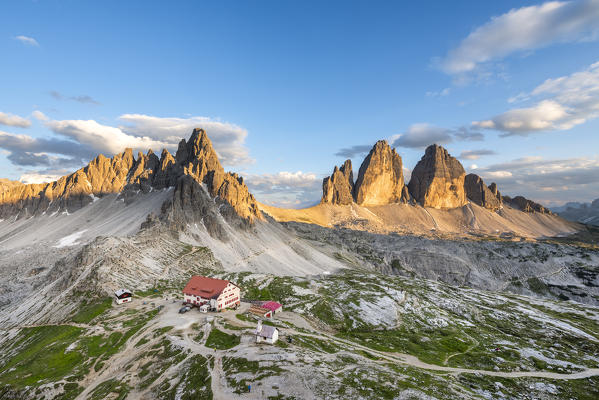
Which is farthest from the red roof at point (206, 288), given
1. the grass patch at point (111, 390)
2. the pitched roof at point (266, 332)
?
the grass patch at point (111, 390)

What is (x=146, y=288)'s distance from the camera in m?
97.5

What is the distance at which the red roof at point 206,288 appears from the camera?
78.4 m

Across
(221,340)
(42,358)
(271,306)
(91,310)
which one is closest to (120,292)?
(91,310)

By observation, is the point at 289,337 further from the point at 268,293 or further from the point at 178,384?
the point at 268,293

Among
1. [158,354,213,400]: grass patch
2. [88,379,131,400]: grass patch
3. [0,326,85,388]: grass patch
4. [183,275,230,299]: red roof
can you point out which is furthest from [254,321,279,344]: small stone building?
[0,326,85,388]: grass patch

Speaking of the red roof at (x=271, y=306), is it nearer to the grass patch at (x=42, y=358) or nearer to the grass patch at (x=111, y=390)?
the grass patch at (x=111, y=390)

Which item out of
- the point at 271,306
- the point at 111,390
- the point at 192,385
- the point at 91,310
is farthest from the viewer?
the point at 271,306

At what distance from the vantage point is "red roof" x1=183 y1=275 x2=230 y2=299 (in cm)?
7838

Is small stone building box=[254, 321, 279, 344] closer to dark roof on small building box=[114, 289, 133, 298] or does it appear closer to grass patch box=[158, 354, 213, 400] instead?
grass patch box=[158, 354, 213, 400]

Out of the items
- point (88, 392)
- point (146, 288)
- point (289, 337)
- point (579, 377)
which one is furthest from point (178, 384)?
point (579, 377)

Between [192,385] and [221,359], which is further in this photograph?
[221,359]

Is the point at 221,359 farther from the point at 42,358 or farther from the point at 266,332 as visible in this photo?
the point at 42,358

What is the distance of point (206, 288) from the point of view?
7975 cm

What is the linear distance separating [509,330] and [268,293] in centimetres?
8788
